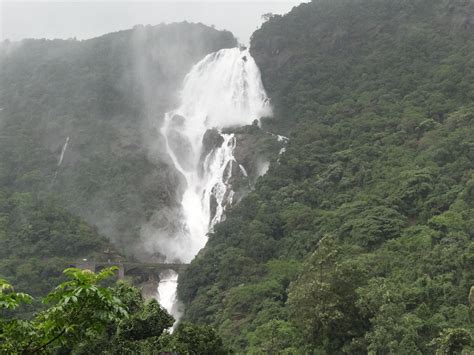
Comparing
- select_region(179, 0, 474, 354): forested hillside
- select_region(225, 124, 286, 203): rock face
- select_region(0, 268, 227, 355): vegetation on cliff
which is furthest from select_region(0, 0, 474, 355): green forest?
select_region(225, 124, 286, 203): rock face

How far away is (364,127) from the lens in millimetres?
49688

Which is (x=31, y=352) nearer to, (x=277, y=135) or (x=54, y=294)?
(x=54, y=294)

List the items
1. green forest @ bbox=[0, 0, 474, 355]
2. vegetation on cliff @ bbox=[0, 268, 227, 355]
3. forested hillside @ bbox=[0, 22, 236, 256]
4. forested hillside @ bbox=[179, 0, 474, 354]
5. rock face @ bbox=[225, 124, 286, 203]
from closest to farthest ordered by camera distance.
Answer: vegetation on cliff @ bbox=[0, 268, 227, 355]
green forest @ bbox=[0, 0, 474, 355]
forested hillside @ bbox=[179, 0, 474, 354]
rock face @ bbox=[225, 124, 286, 203]
forested hillside @ bbox=[0, 22, 236, 256]

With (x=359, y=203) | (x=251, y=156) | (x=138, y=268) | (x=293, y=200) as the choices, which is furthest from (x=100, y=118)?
(x=359, y=203)

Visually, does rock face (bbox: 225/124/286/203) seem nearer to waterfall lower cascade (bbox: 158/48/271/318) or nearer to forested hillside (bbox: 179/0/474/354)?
waterfall lower cascade (bbox: 158/48/271/318)

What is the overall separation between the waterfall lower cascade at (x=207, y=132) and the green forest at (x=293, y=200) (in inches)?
95.0

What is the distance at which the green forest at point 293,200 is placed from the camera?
19.7 meters

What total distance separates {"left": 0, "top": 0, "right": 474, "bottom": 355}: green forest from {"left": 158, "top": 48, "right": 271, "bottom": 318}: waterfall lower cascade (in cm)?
241

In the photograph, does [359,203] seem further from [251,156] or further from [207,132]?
[207,132]

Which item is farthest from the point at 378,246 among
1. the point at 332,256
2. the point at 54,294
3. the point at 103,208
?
the point at 103,208

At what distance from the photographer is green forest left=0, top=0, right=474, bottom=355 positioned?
774 inches

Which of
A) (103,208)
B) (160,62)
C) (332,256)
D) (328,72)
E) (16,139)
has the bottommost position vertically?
(332,256)

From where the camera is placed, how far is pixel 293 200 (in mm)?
44438

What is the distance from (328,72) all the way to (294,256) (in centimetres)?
3379
